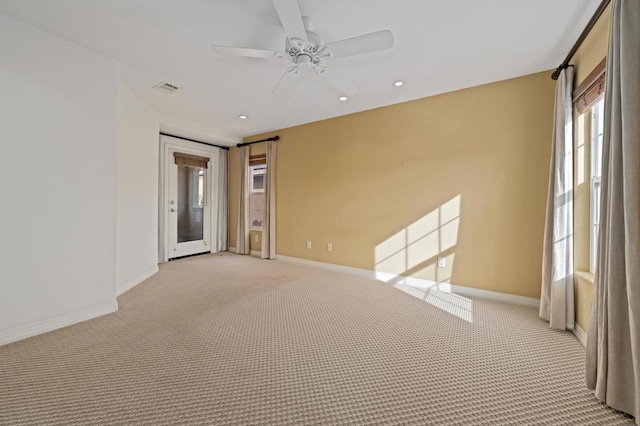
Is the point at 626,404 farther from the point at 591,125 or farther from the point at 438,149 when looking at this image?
the point at 438,149

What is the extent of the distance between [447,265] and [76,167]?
407 cm

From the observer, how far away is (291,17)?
160 cm

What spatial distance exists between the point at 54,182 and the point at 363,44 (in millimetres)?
2775

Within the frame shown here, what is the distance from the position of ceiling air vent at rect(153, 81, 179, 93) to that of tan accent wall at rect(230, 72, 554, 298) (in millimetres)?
2036

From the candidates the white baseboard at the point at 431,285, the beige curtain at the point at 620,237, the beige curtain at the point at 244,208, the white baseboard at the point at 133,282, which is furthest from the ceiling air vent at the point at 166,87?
the beige curtain at the point at 620,237

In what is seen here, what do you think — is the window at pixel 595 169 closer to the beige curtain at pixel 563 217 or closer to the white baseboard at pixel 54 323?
the beige curtain at pixel 563 217

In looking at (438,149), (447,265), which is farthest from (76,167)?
(447,265)

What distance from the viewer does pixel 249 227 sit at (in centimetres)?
545

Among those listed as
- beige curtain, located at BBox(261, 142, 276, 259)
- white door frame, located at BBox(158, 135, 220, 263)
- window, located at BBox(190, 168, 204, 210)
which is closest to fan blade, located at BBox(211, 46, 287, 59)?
beige curtain, located at BBox(261, 142, 276, 259)

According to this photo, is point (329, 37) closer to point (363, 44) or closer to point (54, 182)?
point (363, 44)

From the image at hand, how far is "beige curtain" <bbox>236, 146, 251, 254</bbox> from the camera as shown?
210 inches

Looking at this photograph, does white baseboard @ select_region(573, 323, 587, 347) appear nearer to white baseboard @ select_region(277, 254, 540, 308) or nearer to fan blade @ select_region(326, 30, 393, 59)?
white baseboard @ select_region(277, 254, 540, 308)

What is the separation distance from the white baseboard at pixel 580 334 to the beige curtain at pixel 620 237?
2.32ft

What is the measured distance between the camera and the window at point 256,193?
17.8 feet
